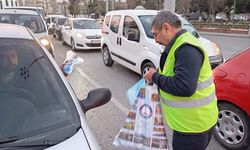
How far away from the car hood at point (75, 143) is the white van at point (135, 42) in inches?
176

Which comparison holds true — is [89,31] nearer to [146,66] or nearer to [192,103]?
[146,66]

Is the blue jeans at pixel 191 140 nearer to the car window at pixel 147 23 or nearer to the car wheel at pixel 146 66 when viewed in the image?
the car wheel at pixel 146 66

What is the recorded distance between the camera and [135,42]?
22.9ft

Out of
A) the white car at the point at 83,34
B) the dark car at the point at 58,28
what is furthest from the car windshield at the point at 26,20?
the dark car at the point at 58,28

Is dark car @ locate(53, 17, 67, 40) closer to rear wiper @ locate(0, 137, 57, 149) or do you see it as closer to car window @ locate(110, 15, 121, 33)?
car window @ locate(110, 15, 121, 33)

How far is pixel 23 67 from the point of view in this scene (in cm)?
212

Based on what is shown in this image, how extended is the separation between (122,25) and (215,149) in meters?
4.90

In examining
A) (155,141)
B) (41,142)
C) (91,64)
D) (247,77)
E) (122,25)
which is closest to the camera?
(41,142)

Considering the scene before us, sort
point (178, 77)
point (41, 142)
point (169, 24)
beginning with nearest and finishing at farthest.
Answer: point (41, 142) → point (178, 77) → point (169, 24)

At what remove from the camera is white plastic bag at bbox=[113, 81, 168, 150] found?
2369 millimetres

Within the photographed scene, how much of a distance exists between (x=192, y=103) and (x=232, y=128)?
5.92 ft

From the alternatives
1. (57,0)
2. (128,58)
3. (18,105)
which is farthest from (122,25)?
(57,0)

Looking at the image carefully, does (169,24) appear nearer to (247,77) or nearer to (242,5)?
(247,77)

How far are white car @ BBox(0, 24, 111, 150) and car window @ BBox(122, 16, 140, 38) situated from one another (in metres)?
4.73
